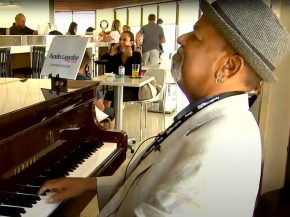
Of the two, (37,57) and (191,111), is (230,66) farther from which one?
(37,57)

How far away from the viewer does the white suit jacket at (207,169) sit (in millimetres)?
937

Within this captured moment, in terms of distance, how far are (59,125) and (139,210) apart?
0.80m

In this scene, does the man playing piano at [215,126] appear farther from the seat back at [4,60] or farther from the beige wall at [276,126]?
the seat back at [4,60]

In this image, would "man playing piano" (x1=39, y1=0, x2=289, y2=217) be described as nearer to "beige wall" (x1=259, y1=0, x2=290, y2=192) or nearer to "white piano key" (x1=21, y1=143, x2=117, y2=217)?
"white piano key" (x1=21, y1=143, x2=117, y2=217)

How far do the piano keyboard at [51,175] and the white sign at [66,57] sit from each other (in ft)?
1.33

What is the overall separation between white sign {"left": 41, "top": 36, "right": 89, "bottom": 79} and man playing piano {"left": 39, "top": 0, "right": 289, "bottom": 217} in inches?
31.4

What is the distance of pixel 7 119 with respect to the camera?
4.01 ft

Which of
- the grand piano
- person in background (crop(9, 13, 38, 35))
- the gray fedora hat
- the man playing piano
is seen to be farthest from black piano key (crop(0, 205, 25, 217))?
person in background (crop(9, 13, 38, 35))

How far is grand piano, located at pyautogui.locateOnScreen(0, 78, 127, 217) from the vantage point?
1.28 metres

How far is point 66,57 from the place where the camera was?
186cm

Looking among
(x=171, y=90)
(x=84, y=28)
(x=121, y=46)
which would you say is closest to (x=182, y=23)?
(x=84, y=28)

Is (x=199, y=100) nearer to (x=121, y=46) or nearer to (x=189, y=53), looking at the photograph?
(x=189, y=53)

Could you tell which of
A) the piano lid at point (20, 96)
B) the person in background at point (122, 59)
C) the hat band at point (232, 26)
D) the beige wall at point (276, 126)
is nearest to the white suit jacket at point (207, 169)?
the hat band at point (232, 26)

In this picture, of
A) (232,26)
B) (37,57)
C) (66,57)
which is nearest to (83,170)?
(66,57)
